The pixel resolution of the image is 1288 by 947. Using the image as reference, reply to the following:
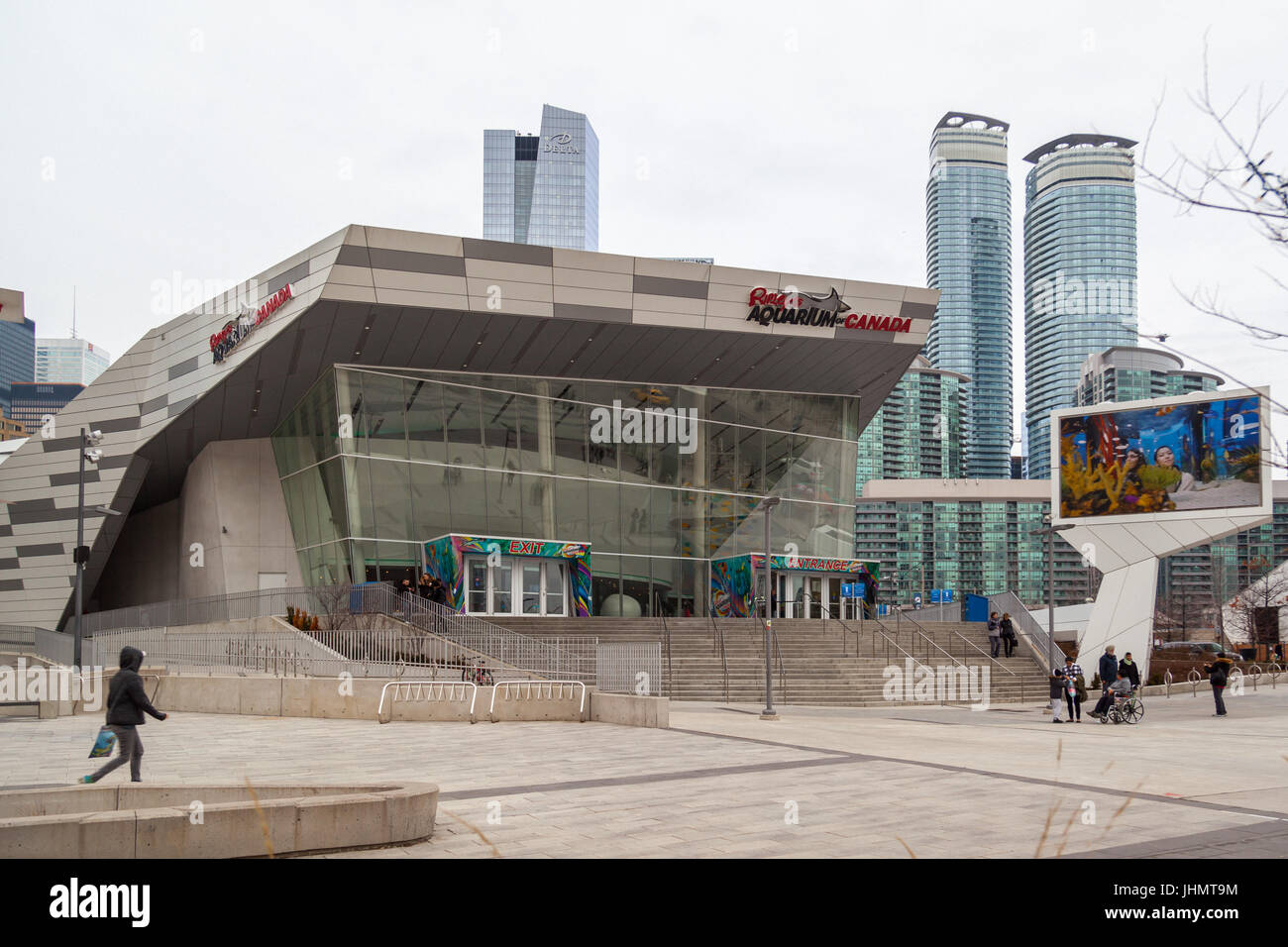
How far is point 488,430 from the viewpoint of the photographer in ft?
132

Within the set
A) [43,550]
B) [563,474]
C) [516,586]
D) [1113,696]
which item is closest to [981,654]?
[1113,696]

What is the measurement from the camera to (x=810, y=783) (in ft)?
41.1

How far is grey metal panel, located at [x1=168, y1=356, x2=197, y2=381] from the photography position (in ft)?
132

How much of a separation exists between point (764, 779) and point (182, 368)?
3465 centimetres

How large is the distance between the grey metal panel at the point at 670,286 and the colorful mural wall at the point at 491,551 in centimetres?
946

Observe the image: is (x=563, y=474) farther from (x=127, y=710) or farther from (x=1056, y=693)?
(x=127, y=710)

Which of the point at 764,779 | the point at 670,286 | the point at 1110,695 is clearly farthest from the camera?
the point at 670,286

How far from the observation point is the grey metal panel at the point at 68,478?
145ft

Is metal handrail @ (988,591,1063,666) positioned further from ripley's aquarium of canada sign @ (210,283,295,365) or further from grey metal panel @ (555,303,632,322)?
ripley's aquarium of canada sign @ (210,283,295,365)

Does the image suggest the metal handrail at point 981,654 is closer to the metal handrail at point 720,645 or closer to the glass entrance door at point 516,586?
the metal handrail at point 720,645

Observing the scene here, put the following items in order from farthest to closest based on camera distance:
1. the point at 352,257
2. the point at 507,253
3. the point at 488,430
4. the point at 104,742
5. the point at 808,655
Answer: the point at 488,430 < the point at 507,253 < the point at 808,655 < the point at 352,257 < the point at 104,742

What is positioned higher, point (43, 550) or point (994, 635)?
point (43, 550)
